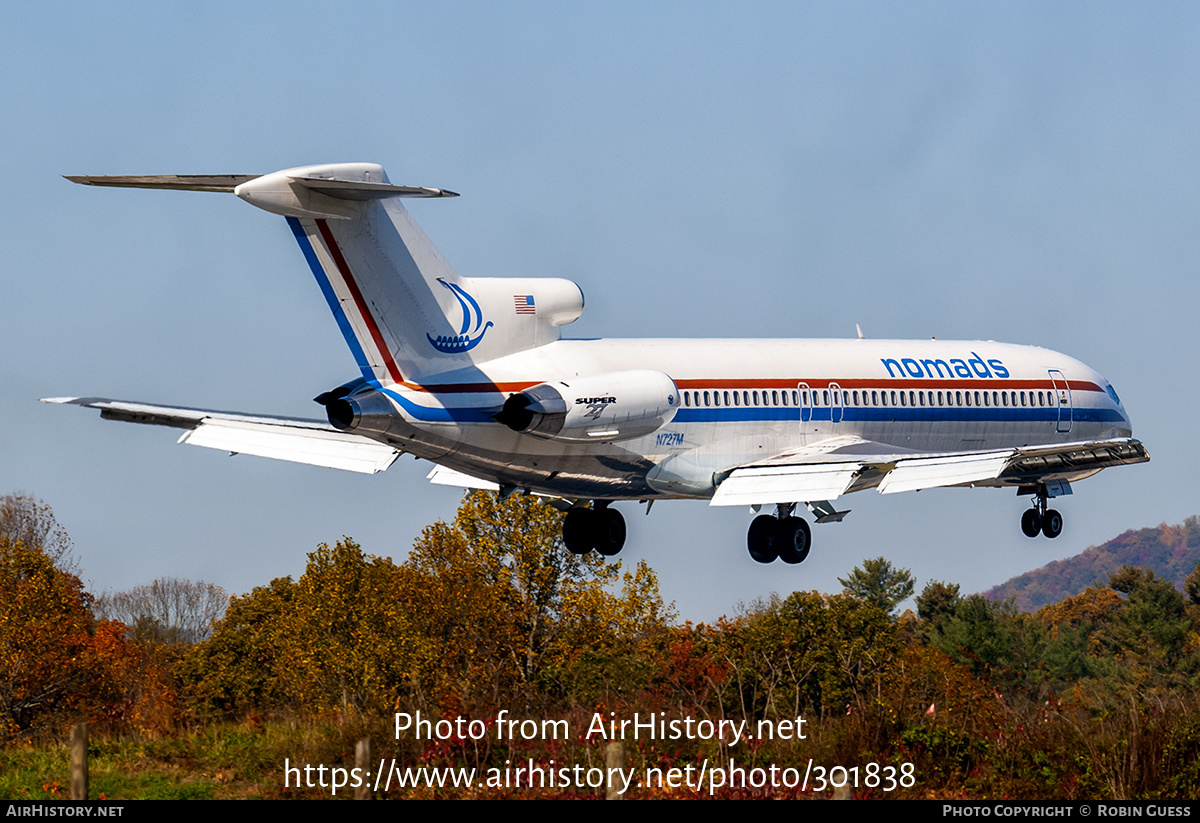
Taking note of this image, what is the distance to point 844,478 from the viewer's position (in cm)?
3070

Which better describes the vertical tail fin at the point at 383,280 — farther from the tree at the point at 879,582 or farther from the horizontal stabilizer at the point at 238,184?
the tree at the point at 879,582

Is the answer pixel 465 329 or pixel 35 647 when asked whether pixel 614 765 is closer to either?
pixel 465 329

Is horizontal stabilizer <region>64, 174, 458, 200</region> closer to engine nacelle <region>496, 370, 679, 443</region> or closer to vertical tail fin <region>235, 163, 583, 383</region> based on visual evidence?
vertical tail fin <region>235, 163, 583, 383</region>

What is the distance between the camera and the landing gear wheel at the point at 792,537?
110 ft

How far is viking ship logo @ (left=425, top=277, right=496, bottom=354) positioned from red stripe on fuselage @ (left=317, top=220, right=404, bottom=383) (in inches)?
41.0

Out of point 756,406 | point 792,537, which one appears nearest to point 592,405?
point 756,406

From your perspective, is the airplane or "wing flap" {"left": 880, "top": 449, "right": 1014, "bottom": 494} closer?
the airplane

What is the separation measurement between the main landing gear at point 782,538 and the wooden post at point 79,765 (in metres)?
16.5

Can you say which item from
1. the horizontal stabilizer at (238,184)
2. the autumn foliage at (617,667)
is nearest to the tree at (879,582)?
the autumn foliage at (617,667)

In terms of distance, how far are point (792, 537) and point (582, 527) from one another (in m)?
4.47

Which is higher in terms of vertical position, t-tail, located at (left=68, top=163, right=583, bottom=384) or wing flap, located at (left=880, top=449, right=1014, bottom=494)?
t-tail, located at (left=68, top=163, right=583, bottom=384)

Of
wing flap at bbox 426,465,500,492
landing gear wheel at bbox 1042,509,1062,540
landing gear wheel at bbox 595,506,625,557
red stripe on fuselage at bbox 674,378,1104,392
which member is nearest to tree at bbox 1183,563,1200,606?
red stripe on fuselage at bbox 674,378,1104,392

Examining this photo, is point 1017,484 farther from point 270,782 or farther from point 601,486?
point 270,782

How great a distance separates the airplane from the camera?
25.4 m
